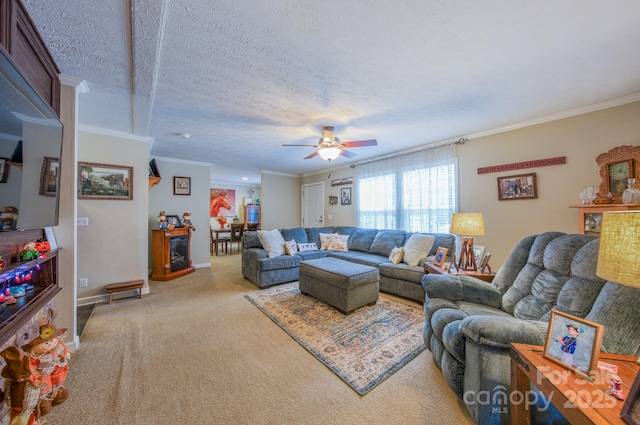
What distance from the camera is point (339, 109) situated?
9.23ft

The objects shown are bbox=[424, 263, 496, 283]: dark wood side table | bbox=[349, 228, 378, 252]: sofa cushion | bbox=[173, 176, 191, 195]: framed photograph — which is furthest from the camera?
bbox=[173, 176, 191, 195]: framed photograph

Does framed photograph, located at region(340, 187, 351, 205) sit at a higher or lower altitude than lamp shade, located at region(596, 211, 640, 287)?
higher

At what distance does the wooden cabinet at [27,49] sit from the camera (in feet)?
4.01

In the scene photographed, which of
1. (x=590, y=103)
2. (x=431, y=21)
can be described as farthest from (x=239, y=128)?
(x=590, y=103)

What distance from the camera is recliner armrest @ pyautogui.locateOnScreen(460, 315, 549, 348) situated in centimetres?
126

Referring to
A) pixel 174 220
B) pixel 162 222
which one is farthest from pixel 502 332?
pixel 174 220

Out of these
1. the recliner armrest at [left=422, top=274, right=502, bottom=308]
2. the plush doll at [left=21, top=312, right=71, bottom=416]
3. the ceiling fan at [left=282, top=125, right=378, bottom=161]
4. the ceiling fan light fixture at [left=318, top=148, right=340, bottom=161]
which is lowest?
the plush doll at [left=21, top=312, right=71, bottom=416]

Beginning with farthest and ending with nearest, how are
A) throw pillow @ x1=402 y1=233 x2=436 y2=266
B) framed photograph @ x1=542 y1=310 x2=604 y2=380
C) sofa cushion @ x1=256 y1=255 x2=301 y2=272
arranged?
1. sofa cushion @ x1=256 y1=255 x2=301 y2=272
2. throw pillow @ x1=402 y1=233 x2=436 y2=266
3. framed photograph @ x1=542 y1=310 x2=604 y2=380

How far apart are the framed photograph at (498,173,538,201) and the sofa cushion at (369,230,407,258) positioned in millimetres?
1574

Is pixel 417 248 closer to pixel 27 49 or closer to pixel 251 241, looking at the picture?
pixel 251 241

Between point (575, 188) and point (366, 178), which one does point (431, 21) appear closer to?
point (575, 188)

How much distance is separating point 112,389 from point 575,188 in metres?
4.85

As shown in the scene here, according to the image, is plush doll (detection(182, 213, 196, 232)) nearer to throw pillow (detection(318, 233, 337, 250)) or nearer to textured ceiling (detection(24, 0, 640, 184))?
textured ceiling (detection(24, 0, 640, 184))

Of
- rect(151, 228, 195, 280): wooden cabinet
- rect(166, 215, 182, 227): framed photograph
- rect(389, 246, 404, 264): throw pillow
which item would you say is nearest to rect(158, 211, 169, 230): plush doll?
rect(151, 228, 195, 280): wooden cabinet
